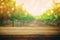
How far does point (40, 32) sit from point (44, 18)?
0.12 m

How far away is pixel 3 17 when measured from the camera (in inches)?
46.5

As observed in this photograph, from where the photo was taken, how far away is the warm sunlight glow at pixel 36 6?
1197 millimetres

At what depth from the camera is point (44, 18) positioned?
3.91 ft

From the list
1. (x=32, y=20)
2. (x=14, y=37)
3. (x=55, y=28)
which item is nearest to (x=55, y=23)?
(x=55, y=28)

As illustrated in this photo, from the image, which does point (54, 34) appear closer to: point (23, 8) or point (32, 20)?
point (32, 20)

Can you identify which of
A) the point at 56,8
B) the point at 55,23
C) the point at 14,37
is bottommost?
the point at 14,37

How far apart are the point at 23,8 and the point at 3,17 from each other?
0.57ft

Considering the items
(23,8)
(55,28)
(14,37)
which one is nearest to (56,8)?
(55,28)

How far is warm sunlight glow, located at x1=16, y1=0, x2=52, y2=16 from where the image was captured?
1.20 meters

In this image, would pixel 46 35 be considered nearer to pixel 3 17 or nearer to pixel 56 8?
pixel 56 8

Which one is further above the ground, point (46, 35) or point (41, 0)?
point (41, 0)

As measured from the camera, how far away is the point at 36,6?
1.20m

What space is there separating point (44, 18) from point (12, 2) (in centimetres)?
29

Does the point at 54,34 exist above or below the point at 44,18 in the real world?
below
